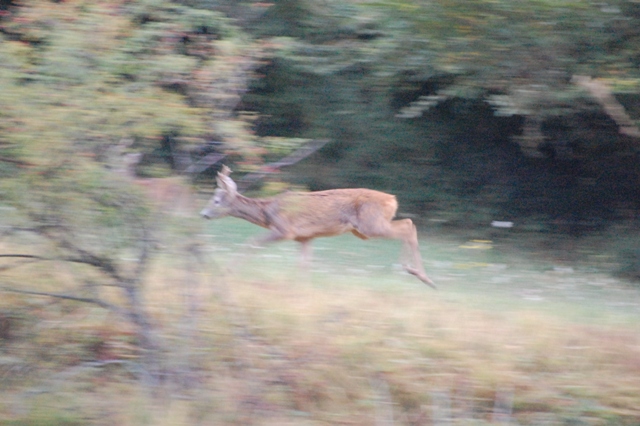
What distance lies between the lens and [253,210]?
41.0ft

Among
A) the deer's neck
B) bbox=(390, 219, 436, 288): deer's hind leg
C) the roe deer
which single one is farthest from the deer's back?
the deer's neck

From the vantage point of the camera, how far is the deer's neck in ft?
40.1

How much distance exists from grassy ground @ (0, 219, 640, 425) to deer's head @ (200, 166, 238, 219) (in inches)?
129

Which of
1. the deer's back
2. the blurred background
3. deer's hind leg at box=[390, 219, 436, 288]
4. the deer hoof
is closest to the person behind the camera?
the blurred background

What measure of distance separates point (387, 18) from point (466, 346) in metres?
7.14

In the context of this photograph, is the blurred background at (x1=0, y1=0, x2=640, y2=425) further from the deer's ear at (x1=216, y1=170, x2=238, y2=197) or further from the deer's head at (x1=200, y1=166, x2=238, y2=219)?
the deer's head at (x1=200, y1=166, x2=238, y2=219)

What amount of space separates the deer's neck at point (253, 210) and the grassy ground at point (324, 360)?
3.04 metres

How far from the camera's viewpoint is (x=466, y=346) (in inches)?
309

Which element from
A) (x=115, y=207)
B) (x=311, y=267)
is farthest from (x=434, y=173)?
(x=115, y=207)

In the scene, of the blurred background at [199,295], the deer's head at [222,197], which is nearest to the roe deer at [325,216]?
the deer's head at [222,197]

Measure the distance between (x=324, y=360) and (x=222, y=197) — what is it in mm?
5333

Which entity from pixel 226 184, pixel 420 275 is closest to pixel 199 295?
pixel 420 275

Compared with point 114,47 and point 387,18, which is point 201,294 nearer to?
point 114,47

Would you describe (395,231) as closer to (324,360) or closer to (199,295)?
(324,360)
